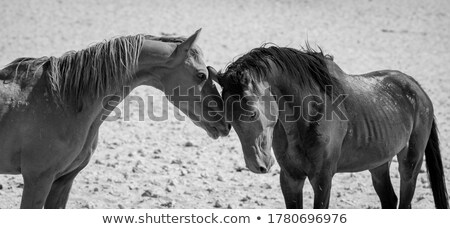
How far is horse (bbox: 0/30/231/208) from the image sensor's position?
14.1 feet

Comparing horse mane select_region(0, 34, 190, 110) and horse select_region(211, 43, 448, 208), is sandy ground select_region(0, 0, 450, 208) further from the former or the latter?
horse mane select_region(0, 34, 190, 110)

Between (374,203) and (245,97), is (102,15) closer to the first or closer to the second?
(374,203)

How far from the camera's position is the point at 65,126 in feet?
14.3

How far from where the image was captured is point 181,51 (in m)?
4.45

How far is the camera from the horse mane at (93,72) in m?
4.42

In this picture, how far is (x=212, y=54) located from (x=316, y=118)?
8608 millimetres

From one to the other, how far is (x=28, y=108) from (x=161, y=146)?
3.93 metres

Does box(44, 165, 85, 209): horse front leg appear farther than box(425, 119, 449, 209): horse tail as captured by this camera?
No

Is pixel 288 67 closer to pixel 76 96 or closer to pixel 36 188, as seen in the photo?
pixel 76 96

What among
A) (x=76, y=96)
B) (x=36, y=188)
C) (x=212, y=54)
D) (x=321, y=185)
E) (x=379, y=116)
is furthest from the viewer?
(x=212, y=54)

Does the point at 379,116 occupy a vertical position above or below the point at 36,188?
above

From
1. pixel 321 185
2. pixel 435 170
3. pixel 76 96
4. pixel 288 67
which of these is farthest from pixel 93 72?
pixel 435 170

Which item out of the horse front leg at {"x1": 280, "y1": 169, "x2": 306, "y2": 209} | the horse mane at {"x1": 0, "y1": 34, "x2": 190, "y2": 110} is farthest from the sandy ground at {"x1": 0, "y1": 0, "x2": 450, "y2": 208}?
the horse mane at {"x1": 0, "y1": 34, "x2": 190, "y2": 110}

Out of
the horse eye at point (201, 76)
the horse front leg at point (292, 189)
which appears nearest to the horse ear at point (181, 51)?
the horse eye at point (201, 76)
